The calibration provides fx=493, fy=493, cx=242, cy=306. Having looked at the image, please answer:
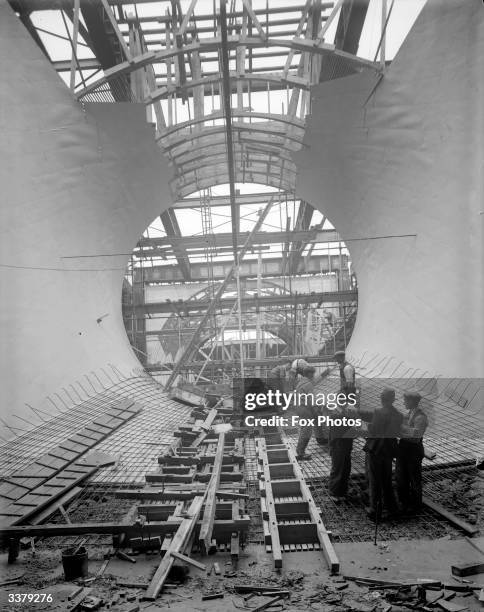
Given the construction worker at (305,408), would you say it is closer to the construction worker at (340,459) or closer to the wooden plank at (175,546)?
the construction worker at (340,459)

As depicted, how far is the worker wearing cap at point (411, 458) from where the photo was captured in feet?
14.6

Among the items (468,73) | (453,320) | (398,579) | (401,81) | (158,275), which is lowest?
(398,579)

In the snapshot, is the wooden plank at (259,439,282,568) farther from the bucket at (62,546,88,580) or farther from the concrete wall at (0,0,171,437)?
the concrete wall at (0,0,171,437)

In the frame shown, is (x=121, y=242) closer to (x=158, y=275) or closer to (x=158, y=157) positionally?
(x=158, y=157)

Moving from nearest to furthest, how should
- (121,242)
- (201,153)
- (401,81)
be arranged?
(401,81)
(121,242)
(201,153)

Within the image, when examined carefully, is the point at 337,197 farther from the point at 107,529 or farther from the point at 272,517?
the point at 107,529

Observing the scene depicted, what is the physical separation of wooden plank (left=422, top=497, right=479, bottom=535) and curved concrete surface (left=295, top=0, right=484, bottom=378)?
1.84m

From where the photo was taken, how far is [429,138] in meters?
6.29

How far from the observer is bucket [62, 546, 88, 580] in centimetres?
349

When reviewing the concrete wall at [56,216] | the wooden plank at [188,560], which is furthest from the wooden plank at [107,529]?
the concrete wall at [56,216]

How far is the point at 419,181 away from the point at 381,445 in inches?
154

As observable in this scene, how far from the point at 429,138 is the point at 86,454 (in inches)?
234

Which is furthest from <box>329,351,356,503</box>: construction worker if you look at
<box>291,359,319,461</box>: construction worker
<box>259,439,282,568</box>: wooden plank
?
<box>291,359,319,461</box>: construction worker

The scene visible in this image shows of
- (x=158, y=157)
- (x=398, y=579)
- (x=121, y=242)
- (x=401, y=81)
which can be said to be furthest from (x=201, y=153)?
(x=398, y=579)
